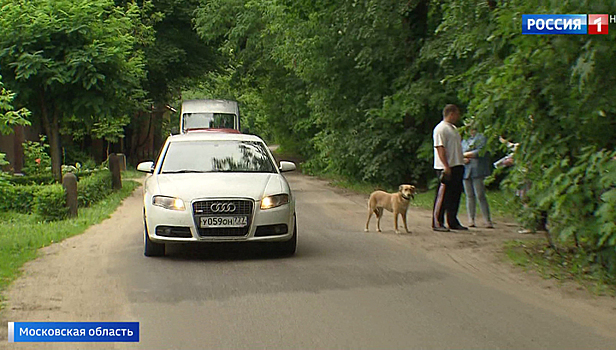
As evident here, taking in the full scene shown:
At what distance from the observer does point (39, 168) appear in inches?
955

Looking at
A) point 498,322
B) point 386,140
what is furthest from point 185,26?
point 498,322

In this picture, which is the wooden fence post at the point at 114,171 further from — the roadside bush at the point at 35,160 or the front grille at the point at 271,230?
the front grille at the point at 271,230

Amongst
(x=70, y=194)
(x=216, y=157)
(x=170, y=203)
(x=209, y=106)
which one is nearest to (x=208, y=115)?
(x=209, y=106)

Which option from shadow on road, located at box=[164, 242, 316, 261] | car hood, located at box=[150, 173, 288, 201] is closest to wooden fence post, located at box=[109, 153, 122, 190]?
shadow on road, located at box=[164, 242, 316, 261]

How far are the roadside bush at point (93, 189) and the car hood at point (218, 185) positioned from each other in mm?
7916

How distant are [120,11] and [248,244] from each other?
1138 centimetres

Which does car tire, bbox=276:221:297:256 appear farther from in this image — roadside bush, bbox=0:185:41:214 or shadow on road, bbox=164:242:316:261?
roadside bush, bbox=0:185:41:214

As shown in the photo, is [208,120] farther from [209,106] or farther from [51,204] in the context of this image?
[51,204]

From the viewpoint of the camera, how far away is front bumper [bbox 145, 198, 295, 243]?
985 centimetres

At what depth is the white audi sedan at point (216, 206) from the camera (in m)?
9.86

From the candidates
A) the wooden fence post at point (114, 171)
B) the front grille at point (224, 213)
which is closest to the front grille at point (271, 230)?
the front grille at point (224, 213)

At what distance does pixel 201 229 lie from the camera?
9883 millimetres

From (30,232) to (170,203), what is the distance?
437cm

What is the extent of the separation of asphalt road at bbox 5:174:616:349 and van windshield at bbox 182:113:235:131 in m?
19.6
